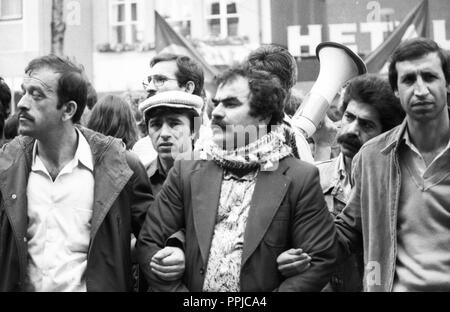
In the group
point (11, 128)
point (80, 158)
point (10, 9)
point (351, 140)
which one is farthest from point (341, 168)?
point (10, 9)

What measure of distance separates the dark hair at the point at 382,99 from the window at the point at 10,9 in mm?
9494

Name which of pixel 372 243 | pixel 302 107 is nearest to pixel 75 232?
pixel 372 243

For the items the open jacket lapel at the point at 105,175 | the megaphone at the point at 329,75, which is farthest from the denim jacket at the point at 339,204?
the open jacket lapel at the point at 105,175

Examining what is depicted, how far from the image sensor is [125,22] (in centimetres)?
1456

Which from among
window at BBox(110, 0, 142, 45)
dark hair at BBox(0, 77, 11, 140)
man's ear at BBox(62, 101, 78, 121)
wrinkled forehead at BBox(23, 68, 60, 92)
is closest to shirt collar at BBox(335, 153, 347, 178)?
man's ear at BBox(62, 101, 78, 121)

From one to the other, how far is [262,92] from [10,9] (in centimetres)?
1010

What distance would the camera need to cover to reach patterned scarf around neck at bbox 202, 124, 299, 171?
10.7 ft

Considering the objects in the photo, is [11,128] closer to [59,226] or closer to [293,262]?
[59,226]

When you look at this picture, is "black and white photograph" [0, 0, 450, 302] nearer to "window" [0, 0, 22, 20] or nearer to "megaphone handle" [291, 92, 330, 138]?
"megaphone handle" [291, 92, 330, 138]

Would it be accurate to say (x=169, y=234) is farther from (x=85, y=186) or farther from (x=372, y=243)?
(x=372, y=243)

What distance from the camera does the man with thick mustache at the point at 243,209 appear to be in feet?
10.3

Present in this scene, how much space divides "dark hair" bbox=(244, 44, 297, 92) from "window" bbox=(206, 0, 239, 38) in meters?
9.90

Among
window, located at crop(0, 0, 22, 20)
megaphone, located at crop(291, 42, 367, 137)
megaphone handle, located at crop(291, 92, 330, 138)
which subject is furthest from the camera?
window, located at crop(0, 0, 22, 20)

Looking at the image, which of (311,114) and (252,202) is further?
(311,114)
